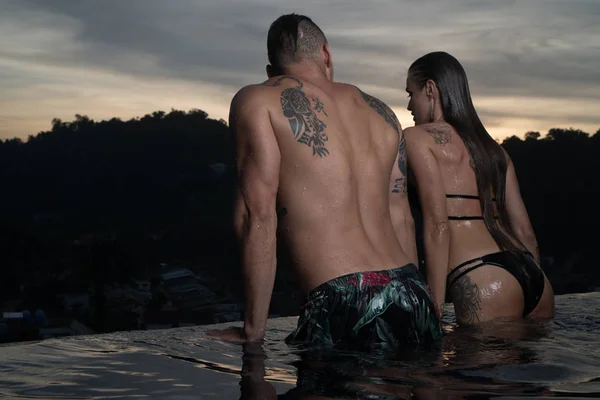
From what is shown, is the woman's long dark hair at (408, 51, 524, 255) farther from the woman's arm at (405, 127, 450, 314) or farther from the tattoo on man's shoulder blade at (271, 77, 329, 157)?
the tattoo on man's shoulder blade at (271, 77, 329, 157)

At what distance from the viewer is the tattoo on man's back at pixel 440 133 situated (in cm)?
516

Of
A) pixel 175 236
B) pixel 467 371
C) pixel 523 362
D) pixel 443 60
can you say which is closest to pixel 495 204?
pixel 443 60

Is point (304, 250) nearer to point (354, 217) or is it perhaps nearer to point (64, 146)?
point (354, 217)

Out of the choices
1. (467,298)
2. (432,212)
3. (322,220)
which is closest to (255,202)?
(322,220)

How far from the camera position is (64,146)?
9631 cm

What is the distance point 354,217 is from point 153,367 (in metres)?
1.14

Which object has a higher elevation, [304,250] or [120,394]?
[304,250]

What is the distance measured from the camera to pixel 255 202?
3.53m

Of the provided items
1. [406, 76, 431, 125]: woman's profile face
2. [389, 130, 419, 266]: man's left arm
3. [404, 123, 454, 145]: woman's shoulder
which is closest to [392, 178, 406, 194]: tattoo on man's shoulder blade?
[389, 130, 419, 266]: man's left arm

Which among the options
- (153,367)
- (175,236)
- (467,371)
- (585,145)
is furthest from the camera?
(175,236)

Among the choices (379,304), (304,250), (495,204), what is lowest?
(379,304)

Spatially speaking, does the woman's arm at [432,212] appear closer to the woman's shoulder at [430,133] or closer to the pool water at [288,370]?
the woman's shoulder at [430,133]

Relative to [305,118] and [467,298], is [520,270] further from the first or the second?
[305,118]

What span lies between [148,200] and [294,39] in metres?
83.4
